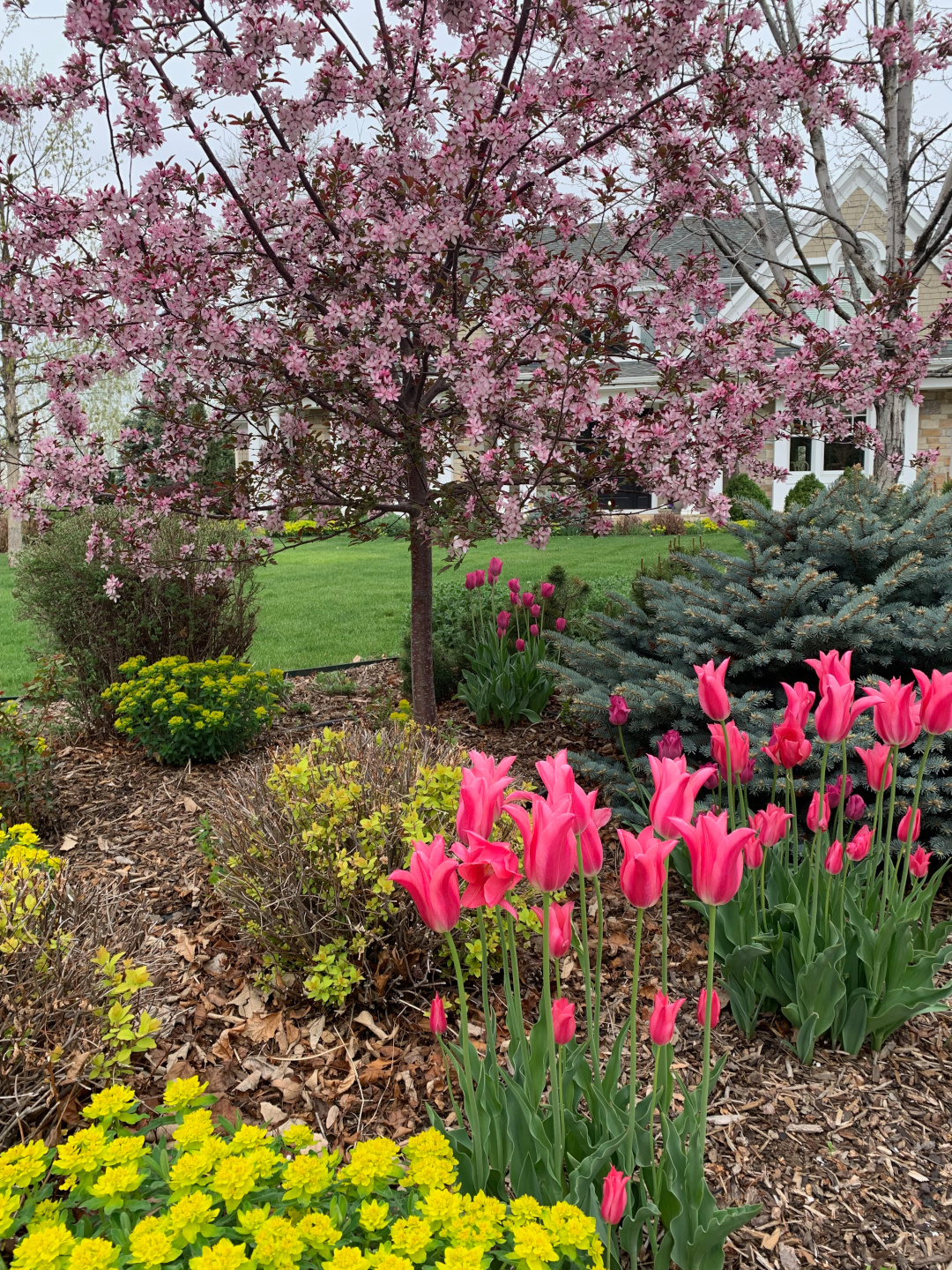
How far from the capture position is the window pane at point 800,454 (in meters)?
19.8

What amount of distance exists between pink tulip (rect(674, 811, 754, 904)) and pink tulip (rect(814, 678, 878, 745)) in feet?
2.30

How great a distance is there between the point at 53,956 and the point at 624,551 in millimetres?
Result: 12381

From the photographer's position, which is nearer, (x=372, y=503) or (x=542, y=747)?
(x=372, y=503)

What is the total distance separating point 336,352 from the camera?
12.1 ft

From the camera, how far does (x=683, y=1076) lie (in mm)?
2334

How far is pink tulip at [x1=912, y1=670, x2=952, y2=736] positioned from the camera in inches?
76.2

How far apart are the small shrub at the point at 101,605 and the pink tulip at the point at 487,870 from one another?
157 inches

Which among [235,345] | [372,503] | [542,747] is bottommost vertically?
[542,747]

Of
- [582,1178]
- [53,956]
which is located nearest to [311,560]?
[53,956]

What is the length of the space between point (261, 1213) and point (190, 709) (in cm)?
321

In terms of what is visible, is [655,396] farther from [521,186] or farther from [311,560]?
[311,560]

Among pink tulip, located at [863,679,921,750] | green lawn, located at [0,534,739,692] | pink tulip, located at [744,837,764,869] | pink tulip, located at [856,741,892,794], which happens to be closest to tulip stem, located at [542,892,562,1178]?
pink tulip, located at [744,837,764,869]

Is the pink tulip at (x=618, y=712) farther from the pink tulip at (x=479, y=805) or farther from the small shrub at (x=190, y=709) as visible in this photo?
the small shrub at (x=190, y=709)

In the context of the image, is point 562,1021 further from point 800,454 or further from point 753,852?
point 800,454
